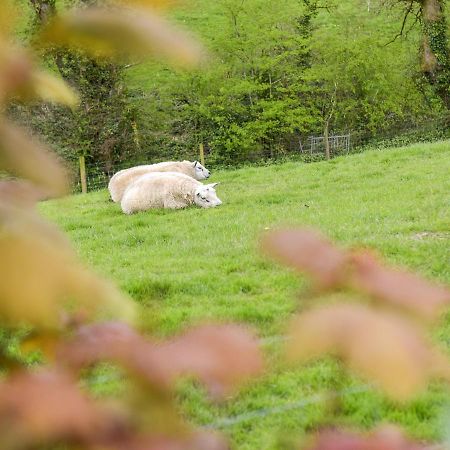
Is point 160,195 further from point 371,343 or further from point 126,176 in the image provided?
point 371,343

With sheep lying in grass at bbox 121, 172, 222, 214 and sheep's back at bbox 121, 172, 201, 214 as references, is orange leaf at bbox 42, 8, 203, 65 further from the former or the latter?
sheep's back at bbox 121, 172, 201, 214

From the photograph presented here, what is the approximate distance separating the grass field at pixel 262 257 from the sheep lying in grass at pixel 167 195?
229mm

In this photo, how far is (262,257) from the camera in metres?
0.75

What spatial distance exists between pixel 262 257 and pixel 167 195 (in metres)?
9.33

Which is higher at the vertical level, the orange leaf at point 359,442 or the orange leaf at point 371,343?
the orange leaf at point 371,343

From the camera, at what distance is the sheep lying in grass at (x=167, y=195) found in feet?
32.6

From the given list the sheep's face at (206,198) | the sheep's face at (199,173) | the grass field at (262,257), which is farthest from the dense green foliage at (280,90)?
the sheep's face at (206,198)

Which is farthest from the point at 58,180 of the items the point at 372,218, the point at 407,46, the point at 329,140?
the point at 407,46

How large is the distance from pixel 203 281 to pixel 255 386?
6.72 ft

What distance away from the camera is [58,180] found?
0.50m

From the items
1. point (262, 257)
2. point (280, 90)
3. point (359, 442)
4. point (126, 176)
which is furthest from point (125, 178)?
point (280, 90)

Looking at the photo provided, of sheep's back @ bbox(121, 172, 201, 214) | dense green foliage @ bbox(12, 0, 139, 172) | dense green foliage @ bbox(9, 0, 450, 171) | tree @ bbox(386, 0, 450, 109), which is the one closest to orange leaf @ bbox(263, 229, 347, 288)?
sheep's back @ bbox(121, 172, 201, 214)

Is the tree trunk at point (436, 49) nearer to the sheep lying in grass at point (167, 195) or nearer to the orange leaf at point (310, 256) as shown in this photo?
the sheep lying in grass at point (167, 195)

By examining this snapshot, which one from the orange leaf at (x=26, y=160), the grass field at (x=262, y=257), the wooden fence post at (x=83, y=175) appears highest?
the wooden fence post at (x=83, y=175)
